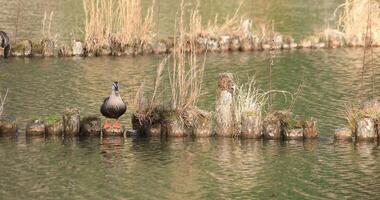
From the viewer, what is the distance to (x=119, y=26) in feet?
132

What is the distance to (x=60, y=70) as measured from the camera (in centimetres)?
3556

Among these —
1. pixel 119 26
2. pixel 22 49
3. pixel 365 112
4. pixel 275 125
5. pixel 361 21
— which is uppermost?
pixel 361 21

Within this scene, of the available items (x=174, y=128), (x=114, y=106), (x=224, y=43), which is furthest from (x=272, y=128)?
(x=224, y=43)

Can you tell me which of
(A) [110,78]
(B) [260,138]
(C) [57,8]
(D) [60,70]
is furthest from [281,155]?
(C) [57,8]

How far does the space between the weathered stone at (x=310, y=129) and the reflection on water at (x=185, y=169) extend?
0.35m

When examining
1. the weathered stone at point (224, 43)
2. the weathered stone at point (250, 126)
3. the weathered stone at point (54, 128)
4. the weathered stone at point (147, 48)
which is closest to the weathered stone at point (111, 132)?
the weathered stone at point (54, 128)

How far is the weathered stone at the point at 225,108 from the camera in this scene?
23.5 m

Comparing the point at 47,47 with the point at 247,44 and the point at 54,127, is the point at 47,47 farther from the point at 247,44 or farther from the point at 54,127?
the point at 54,127

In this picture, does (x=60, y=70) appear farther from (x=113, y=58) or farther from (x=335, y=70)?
(x=335, y=70)

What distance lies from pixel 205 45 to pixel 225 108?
1754 centimetres

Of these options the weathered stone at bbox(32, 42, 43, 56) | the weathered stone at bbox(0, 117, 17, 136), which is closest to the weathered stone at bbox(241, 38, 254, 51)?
the weathered stone at bbox(32, 42, 43, 56)

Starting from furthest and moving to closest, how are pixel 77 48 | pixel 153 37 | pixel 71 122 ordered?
pixel 153 37, pixel 77 48, pixel 71 122

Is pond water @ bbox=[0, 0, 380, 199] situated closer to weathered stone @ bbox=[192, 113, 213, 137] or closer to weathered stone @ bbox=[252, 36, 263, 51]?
weathered stone @ bbox=[192, 113, 213, 137]

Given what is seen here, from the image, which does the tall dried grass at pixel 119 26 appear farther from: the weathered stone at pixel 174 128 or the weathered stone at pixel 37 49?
the weathered stone at pixel 174 128
